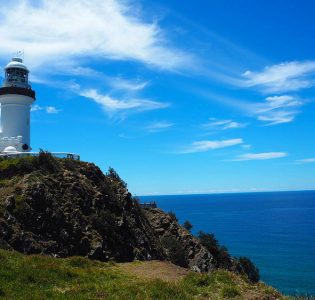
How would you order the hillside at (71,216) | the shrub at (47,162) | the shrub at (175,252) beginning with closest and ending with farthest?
the hillside at (71,216)
the shrub at (47,162)
the shrub at (175,252)

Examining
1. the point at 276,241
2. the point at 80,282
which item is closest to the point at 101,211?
the point at 80,282

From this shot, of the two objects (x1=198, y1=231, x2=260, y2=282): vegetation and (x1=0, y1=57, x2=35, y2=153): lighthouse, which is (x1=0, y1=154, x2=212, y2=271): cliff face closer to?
(x1=0, y1=57, x2=35, y2=153): lighthouse

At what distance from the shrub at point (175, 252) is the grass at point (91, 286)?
894 inches

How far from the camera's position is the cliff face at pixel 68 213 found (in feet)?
83.6

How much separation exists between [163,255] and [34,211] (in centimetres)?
1407

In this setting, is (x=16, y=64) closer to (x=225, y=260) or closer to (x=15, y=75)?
(x=15, y=75)

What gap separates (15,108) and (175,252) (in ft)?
78.7

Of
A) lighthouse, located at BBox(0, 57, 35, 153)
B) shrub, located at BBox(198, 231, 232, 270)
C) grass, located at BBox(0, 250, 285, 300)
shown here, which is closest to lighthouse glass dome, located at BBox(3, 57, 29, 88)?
lighthouse, located at BBox(0, 57, 35, 153)

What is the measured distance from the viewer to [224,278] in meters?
14.9

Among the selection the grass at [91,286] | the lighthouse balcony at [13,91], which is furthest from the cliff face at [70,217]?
the lighthouse balcony at [13,91]

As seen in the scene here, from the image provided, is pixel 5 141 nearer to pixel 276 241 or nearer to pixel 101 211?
pixel 101 211

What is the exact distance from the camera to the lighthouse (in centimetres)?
4316

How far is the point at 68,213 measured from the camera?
93.1 ft

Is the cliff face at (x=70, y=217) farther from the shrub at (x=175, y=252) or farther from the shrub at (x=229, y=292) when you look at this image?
the shrub at (x=229, y=292)
